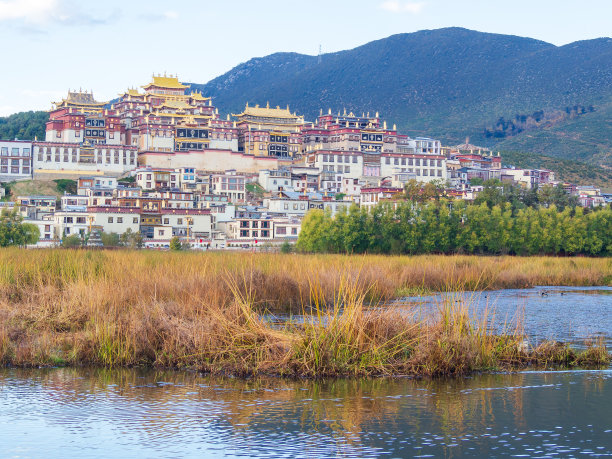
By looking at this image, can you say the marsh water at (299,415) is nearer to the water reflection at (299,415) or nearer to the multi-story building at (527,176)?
the water reflection at (299,415)

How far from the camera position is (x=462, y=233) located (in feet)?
200

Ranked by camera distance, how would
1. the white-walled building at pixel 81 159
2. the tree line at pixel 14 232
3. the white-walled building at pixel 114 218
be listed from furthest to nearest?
the white-walled building at pixel 81 159 < the white-walled building at pixel 114 218 < the tree line at pixel 14 232

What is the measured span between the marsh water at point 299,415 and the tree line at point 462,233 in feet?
147

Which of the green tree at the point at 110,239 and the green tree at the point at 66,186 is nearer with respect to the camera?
the green tree at the point at 110,239

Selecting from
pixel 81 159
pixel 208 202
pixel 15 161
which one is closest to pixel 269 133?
pixel 81 159

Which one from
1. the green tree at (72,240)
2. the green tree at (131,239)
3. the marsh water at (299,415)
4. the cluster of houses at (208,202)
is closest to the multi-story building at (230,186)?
the cluster of houses at (208,202)

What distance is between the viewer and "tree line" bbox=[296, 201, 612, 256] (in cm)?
5988

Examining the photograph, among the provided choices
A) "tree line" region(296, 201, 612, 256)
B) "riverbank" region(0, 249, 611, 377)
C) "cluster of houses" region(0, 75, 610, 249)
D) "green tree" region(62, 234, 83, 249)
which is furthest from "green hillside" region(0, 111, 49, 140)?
"riverbank" region(0, 249, 611, 377)

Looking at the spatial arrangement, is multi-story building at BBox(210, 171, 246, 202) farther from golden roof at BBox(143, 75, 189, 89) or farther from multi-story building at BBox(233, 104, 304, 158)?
golden roof at BBox(143, 75, 189, 89)

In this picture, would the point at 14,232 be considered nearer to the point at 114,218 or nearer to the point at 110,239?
the point at 110,239

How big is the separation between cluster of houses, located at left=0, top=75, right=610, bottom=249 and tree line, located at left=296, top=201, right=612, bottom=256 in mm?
13247

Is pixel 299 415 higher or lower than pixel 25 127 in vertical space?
lower

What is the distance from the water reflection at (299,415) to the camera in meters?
10.6

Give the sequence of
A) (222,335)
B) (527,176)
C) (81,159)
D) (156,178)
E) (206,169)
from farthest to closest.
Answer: (527,176) < (206,169) < (81,159) < (156,178) < (222,335)
